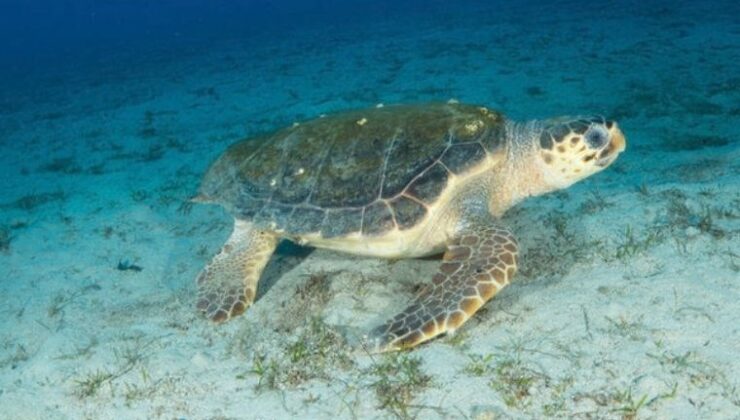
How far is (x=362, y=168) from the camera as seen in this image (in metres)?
3.78

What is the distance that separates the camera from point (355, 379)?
9.05 feet

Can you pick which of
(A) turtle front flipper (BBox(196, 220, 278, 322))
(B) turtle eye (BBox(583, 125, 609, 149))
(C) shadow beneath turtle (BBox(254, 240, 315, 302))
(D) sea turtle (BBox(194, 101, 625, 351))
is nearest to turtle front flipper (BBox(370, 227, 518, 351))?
(D) sea turtle (BBox(194, 101, 625, 351))

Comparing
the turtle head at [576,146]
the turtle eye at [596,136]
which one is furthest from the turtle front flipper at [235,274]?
the turtle eye at [596,136]

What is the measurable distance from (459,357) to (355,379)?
548 mm

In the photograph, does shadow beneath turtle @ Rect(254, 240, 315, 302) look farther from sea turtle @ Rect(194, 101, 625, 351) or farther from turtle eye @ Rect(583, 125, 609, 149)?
turtle eye @ Rect(583, 125, 609, 149)

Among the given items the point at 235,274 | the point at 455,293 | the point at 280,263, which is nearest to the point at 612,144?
Answer: the point at 455,293

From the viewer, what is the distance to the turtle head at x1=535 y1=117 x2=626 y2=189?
12.3 ft

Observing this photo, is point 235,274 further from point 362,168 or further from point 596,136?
point 596,136

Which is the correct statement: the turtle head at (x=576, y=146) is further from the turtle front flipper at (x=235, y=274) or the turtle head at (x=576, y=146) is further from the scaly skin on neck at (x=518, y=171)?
the turtle front flipper at (x=235, y=274)

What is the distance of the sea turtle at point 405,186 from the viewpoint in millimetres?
3531

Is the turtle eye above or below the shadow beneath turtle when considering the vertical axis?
above

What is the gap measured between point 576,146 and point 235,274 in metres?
2.56

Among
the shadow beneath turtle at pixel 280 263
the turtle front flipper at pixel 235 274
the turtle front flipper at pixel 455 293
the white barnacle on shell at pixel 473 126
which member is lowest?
the shadow beneath turtle at pixel 280 263

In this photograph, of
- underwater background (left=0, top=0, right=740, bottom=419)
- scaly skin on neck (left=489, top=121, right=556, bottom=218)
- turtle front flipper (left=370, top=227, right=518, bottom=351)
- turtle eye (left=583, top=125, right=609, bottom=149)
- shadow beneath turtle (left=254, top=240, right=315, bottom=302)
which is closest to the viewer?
underwater background (left=0, top=0, right=740, bottom=419)
